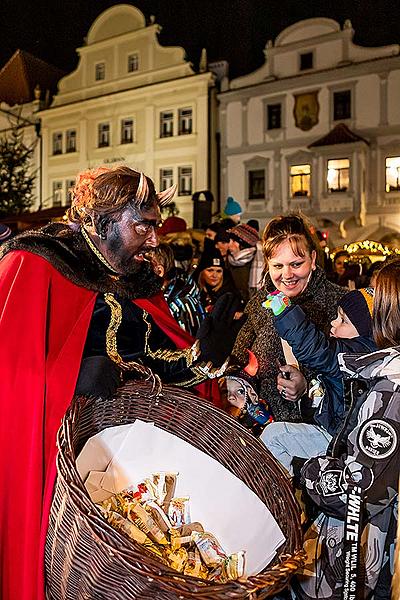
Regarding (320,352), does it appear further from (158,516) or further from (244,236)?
(244,236)

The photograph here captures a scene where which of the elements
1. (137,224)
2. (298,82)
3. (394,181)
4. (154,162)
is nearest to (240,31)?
(298,82)

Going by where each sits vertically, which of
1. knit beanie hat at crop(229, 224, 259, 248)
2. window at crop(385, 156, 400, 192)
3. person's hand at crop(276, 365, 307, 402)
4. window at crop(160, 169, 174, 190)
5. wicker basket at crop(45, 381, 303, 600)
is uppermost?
window at crop(160, 169, 174, 190)

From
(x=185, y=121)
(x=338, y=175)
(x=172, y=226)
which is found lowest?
(x=172, y=226)

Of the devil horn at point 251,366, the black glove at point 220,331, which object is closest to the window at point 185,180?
the black glove at point 220,331

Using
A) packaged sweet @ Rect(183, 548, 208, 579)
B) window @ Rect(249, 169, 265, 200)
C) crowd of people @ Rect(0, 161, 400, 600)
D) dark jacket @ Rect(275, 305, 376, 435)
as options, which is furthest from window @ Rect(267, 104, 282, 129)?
packaged sweet @ Rect(183, 548, 208, 579)

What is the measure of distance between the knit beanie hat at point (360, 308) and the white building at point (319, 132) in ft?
59.2

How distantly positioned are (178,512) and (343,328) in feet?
3.32

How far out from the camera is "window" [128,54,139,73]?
24578 mm

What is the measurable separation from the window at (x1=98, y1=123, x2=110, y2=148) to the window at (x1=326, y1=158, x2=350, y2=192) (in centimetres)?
1018

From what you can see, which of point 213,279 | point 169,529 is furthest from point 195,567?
point 213,279

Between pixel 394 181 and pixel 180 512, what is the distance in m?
19.2

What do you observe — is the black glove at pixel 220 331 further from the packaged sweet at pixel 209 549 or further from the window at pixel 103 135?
the window at pixel 103 135

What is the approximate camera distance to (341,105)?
795 inches

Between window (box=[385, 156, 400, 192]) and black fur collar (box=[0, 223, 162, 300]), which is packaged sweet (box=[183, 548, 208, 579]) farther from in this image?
window (box=[385, 156, 400, 192])
